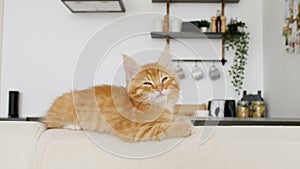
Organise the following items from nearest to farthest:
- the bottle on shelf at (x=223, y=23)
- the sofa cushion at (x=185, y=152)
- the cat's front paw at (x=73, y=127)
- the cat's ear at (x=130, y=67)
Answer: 1. the sofa cushion at (x=185, y=152)
2. the cat's front paw at (x=73, y=127)
3. the cat's ear at (x=130, y=67)
4. the bottle on shelf at (x=223, y=23)

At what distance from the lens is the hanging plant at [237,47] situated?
2.94 metres

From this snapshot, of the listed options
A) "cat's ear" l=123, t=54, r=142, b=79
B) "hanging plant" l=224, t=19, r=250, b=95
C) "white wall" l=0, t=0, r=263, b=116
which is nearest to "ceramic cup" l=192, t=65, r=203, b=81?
"white wall" l=0, t=0, r=263, b=116

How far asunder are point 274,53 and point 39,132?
7.20ft

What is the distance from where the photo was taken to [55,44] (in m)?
3.12

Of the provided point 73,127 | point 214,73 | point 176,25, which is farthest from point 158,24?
point 73,127

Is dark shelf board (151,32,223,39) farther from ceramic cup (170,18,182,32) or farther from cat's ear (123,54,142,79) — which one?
cat's ear (123,54,142,79)

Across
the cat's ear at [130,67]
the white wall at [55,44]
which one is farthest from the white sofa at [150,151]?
the white wall at [55,44]

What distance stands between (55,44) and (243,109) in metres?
1.50

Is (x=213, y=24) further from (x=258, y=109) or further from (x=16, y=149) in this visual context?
(x=16, y=149)

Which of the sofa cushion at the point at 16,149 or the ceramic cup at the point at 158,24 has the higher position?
the ceramic cup at the point at 158,24

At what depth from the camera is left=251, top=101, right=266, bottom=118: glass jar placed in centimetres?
284

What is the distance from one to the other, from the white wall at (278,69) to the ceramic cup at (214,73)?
1.18ft

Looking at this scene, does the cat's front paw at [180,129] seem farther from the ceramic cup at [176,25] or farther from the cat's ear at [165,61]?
the ceramic cup at [176,25]

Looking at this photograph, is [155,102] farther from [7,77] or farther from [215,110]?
[7,77]
